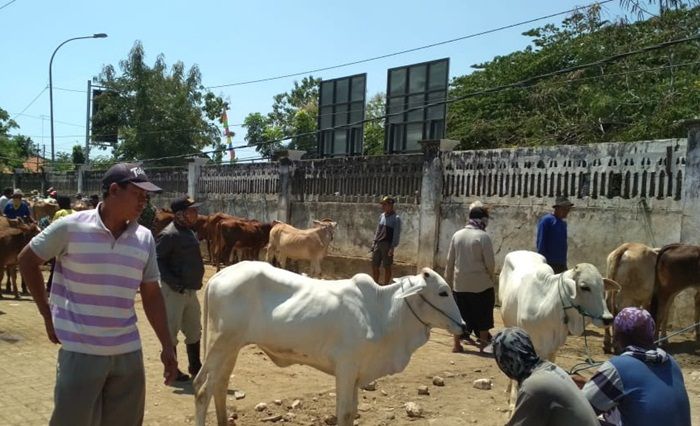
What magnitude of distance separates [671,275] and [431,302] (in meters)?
5.28

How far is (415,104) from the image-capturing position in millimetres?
15938

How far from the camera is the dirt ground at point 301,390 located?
234 inches

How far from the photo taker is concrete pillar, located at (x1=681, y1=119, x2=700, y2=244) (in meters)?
9.62

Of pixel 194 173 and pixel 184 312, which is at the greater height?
pixel 194 173

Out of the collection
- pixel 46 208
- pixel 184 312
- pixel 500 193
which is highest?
pixel 500 193

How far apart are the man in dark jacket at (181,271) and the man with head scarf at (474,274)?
11.6 ft

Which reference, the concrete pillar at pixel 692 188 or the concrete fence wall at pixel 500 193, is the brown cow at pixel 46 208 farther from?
the concrete pillar at pixel 692 188

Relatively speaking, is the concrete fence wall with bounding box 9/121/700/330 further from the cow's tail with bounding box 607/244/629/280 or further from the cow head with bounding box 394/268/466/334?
the cow head with bounding box 394/268/466/334

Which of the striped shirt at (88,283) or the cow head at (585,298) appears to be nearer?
the striped shirt at (88,283)

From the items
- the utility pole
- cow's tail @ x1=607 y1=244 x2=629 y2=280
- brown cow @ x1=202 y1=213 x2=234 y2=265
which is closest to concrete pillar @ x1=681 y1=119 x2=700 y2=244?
cow's tail @ x1=607 y1=244 x2=629 y2=280

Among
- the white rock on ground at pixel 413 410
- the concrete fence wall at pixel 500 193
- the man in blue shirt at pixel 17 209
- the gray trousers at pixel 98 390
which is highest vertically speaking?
the concrete fence wall at pixel 500 193

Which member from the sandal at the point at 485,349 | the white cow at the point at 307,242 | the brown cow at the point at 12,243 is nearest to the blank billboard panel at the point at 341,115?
the white cow at the point at 307,242

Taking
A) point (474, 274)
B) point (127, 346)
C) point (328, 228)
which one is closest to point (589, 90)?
point (328, 228)

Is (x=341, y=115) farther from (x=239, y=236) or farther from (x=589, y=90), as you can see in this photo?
(x=589, y=90)
